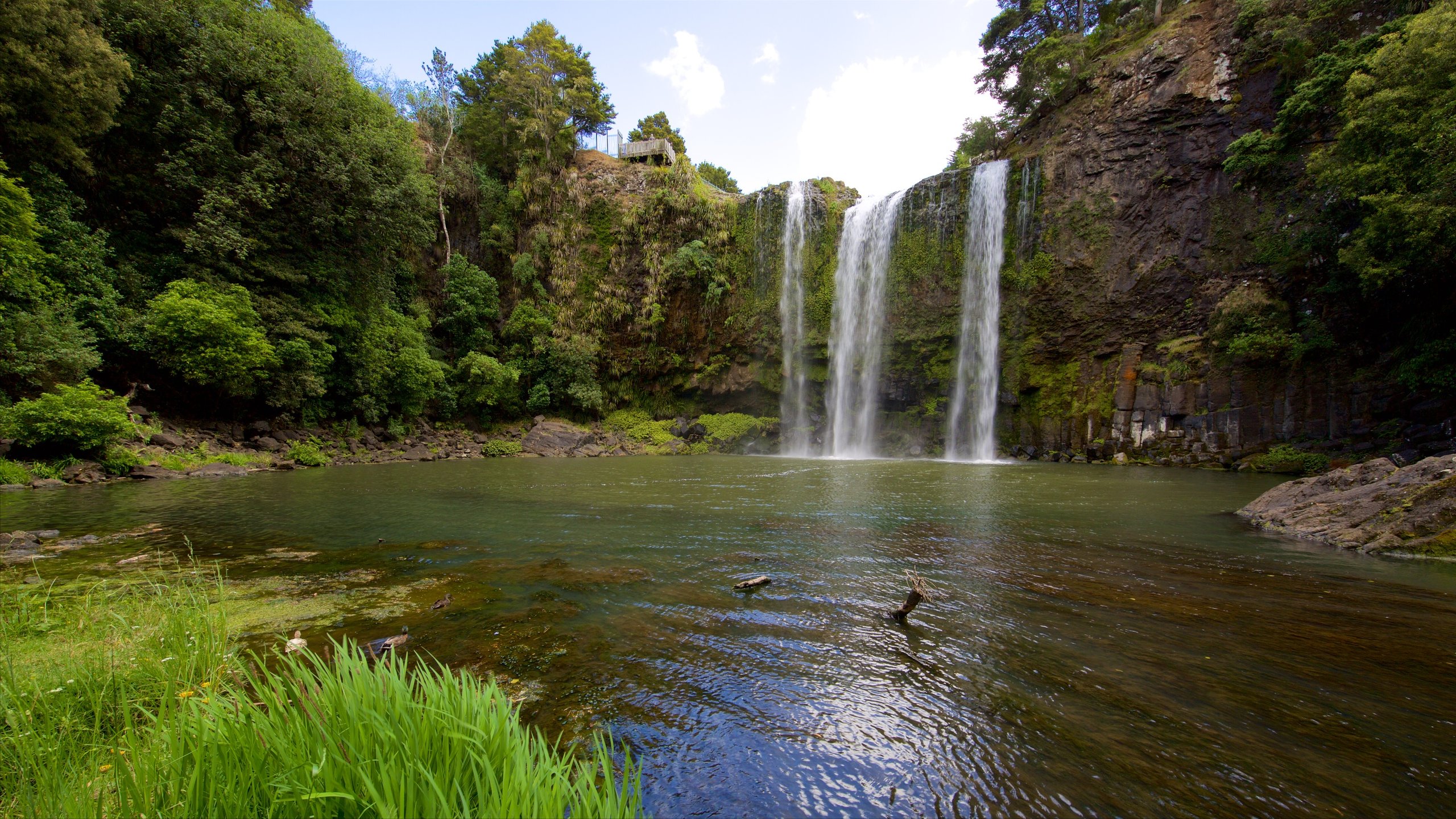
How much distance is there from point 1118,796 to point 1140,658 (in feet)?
5.29

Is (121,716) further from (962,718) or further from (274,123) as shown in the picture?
(274,123)

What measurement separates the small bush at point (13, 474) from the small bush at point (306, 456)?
6.13 meters

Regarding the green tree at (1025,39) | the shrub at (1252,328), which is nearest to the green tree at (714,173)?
the green tree at (1025,39)

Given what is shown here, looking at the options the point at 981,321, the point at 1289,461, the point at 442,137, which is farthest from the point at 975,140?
the point at 442,137

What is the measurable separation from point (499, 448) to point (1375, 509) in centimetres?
2625

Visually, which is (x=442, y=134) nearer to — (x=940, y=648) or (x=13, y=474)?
(x=13, y=474)

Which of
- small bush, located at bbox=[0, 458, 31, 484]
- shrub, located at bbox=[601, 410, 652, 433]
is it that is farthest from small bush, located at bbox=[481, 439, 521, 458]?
small bush, located at bbox=[0, 458, 31, 484]

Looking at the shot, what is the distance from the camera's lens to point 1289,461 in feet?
49.8

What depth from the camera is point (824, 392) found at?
28.2 metres

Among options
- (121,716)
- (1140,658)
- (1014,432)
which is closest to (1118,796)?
(1140,658)

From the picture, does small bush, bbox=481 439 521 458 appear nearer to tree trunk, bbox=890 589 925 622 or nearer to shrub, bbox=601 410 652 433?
shrub, bbox=601 410 652 433

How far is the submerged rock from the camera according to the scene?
6078 mm

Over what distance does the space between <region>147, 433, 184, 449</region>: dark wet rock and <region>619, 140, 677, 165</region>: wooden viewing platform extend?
97.2 feet

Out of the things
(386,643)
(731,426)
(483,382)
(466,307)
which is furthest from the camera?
(731,426)
